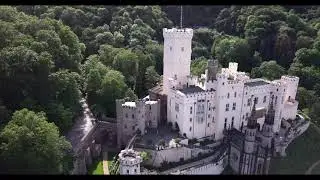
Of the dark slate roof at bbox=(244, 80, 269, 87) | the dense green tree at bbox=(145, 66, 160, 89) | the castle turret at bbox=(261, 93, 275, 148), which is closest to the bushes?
the castle turret at bbox=(261, 93, 275, 148)

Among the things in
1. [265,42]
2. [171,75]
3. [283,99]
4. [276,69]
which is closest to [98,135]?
[171,75]

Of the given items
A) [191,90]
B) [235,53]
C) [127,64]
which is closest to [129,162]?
[191,90]

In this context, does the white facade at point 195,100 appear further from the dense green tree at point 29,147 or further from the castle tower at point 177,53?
the dense green tree at point 29,147

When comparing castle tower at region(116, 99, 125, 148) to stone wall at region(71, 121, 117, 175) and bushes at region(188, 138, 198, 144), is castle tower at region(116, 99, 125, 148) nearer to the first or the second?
stone wall at region(71, 121, 117, 175)

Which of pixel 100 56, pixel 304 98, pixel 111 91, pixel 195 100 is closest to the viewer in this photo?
pixel 195 100

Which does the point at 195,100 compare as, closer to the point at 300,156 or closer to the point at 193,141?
the point at 193,141

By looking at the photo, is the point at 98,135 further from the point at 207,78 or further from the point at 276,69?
the point at 276,69
